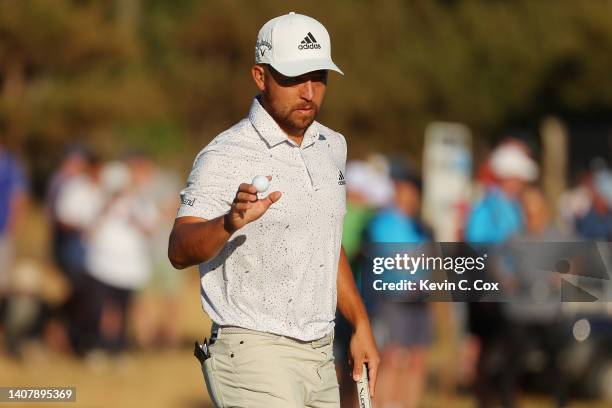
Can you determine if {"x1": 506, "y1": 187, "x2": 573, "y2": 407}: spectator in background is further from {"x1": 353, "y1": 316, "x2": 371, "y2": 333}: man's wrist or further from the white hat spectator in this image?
{"x1": 353, "y1": 316, "x2": 371, "y2": 333}: man's wrist

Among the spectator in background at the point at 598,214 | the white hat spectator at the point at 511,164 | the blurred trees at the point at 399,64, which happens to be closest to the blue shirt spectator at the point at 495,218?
the white hat spectator at the point at 511,164

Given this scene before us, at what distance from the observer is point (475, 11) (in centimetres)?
4459

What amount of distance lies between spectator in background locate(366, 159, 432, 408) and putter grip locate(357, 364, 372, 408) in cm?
551

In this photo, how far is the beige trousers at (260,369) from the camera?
5.09m

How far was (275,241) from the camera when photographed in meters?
5.05

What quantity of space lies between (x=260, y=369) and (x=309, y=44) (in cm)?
120

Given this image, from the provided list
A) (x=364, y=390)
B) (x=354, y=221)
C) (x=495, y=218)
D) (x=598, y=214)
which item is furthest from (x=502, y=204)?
(x=364, y=390)

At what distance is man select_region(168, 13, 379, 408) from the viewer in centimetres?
504

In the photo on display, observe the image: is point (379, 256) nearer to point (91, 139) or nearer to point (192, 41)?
point (91, 139)

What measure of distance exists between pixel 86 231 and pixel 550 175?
14.0m

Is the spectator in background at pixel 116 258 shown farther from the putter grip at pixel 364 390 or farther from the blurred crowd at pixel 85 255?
the putter grip at pixel 364 390

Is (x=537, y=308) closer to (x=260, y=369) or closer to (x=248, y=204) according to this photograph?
(x=260, y=369)

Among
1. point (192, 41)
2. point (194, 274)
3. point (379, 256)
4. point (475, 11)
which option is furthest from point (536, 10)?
point (379, 256)

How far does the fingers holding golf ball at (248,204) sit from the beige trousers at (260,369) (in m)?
0.62
